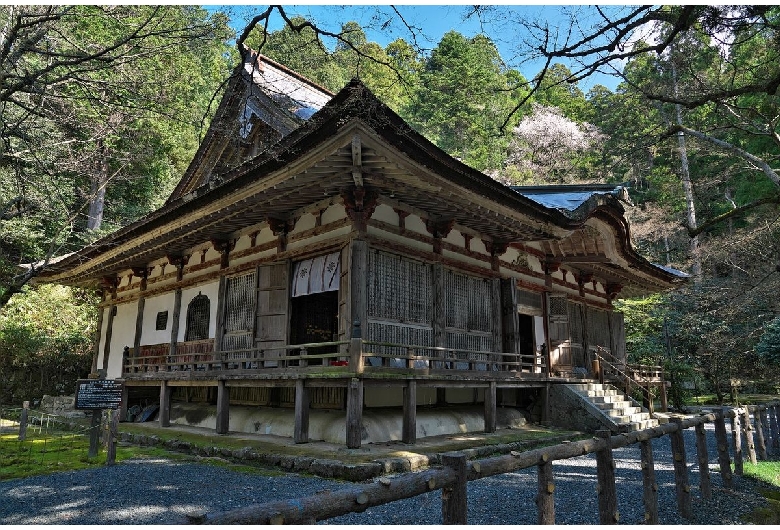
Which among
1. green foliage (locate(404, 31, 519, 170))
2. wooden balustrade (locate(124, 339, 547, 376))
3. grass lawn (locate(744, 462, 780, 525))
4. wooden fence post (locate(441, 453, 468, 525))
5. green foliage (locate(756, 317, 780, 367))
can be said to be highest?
green foliage (locate(404, 31, 519, 170))

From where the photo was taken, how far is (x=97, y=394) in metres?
7.79

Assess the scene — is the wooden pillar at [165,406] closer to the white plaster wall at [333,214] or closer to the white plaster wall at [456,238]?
the white plaster wall at [333,214]

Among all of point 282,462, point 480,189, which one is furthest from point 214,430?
point 480,189

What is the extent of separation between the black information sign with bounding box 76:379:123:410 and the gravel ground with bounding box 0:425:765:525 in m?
1.00

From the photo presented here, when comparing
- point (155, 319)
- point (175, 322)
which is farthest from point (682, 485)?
point (155, 319)

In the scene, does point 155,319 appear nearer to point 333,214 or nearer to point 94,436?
point 94,436

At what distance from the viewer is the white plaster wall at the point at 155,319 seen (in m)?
13.5

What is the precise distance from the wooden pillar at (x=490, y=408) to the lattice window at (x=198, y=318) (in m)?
6.71

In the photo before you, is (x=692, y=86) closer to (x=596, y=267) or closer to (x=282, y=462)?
(x=596, y=267)

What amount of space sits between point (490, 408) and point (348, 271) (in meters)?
4.07

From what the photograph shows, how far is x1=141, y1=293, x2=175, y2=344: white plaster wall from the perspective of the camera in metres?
13.5

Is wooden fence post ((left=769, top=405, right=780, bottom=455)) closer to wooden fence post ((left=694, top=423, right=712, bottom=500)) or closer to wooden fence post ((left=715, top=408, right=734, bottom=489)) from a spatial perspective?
wooden fence post ((left=715, top=408, right=734, bottom=489))

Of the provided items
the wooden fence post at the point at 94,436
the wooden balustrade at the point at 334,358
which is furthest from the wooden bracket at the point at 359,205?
the wooden fence post at the point at 94,436

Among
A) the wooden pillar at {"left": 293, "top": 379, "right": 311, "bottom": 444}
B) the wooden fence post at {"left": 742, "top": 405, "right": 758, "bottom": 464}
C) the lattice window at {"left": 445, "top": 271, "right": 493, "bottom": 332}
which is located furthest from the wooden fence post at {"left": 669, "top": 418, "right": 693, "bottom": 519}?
the lattice window at {"left": 445, "top": 271, "right": 493, "bottom": 332}
